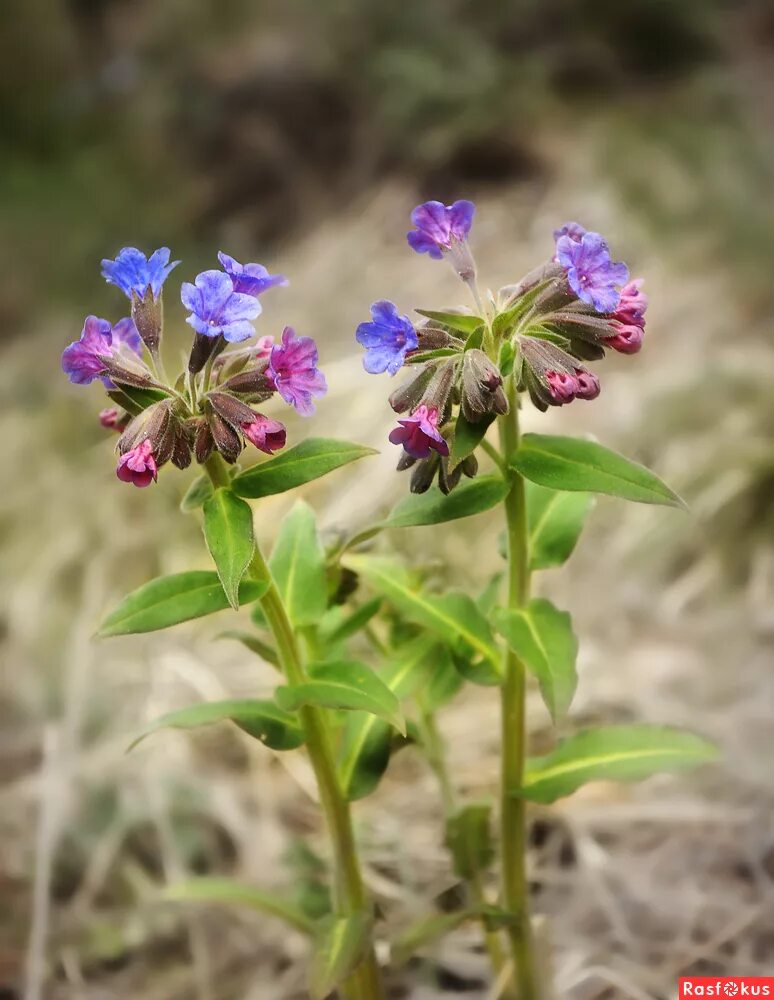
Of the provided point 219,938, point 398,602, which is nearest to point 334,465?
point 398,602

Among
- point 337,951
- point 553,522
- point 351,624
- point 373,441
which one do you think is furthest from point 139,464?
point 373,441

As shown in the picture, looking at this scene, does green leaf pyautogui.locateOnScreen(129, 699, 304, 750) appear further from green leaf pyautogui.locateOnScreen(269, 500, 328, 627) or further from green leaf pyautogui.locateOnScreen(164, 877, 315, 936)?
green leaf pyautogui.locateOnScreen(164, 877, 315, 936)

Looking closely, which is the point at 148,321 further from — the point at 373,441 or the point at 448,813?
the point at 373,441

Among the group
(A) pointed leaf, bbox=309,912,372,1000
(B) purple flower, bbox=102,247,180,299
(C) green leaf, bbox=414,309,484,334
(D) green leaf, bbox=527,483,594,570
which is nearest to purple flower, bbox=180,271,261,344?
(B) purple flower, bbox=102,247,180,299

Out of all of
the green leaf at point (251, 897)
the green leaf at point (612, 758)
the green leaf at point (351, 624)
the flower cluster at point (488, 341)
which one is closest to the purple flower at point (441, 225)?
the flower cluster at point (488, 341)

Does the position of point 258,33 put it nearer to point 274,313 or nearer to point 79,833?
point 274,313

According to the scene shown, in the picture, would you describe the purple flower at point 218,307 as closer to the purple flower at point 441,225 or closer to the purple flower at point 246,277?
the purple flower at point 246,277

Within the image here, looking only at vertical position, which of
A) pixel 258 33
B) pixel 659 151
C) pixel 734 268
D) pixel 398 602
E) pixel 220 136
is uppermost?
pixel 258 33
